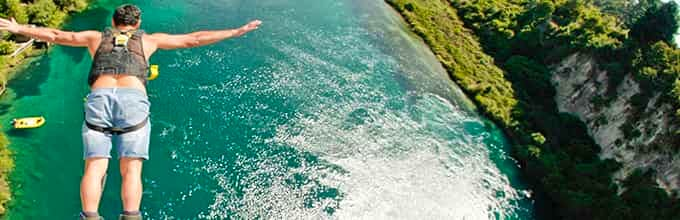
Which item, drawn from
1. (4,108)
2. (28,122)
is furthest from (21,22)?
(28,122)

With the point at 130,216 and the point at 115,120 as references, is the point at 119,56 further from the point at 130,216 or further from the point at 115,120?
the point at 130,216

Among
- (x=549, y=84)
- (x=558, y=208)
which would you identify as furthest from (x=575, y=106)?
(x=558, y=208)

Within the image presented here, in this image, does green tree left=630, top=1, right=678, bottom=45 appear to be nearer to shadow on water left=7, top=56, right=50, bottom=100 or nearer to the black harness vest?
the black harness vest

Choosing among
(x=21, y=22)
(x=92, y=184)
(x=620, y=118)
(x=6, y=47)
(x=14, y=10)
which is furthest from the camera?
(x=620, y=118)

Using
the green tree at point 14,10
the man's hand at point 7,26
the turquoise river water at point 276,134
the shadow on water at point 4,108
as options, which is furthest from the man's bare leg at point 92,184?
the green tree at point 14,10

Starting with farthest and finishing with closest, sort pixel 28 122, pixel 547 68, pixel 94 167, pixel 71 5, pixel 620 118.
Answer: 1. pixel 547 68
2. pixel 71 5
3. pixel 620 118
4. pixel 28 122
5. pixel 94 167

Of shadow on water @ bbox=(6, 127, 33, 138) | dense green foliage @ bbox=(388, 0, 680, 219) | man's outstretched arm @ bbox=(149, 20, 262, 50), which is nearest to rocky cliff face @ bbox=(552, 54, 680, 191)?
dense green foliage @ bbox=(388, 0, 680, 219)

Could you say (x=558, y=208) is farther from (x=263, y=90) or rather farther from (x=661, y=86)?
(x=263, y=90)

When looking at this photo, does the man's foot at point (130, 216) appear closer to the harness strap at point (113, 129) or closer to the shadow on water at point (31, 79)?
the harness strap at point (113, 129)
